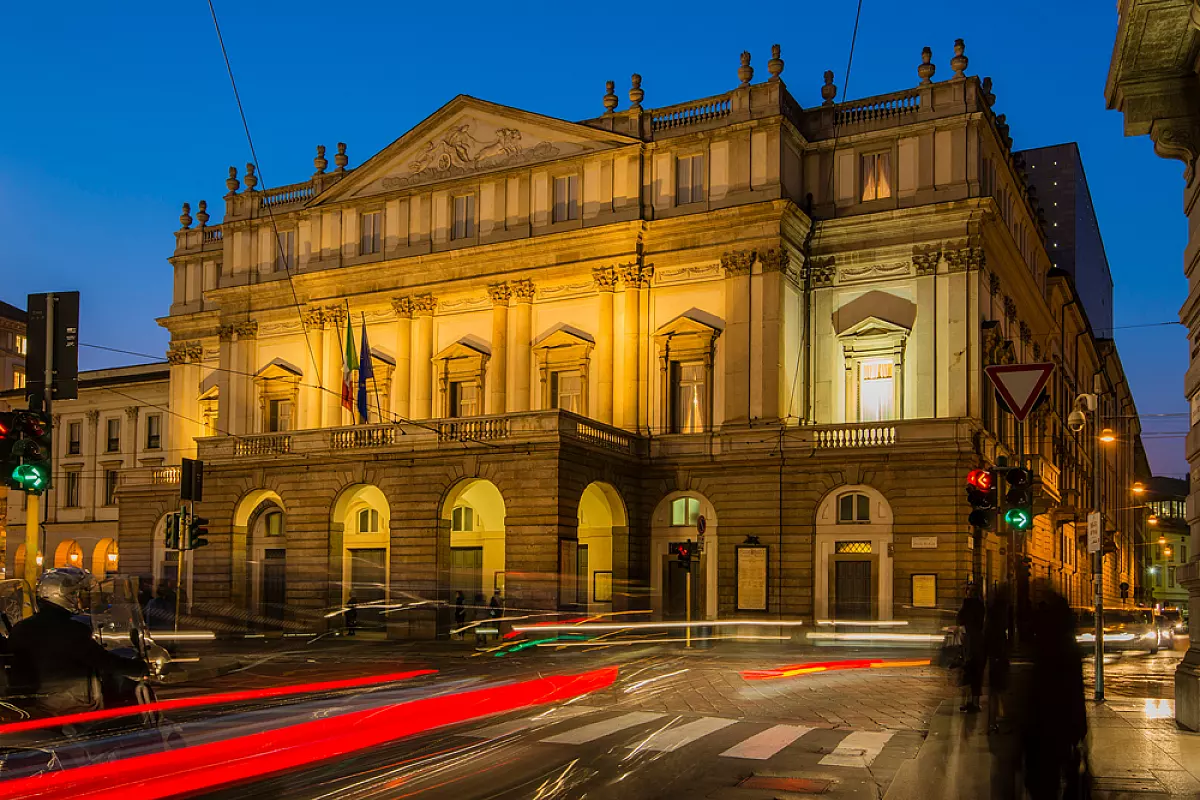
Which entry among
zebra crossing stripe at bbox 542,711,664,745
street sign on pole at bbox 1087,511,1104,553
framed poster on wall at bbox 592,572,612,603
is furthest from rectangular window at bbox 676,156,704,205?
zebra crossing stripe at bbox 542,711,664,745

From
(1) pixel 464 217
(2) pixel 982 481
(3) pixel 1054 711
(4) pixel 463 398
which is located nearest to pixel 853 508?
(4) pixel 463 398

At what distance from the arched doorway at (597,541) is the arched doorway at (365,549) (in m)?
6.70

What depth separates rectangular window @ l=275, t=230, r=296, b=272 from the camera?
49844 mm

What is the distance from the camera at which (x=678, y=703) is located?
18969mm

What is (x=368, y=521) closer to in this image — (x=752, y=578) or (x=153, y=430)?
(x=752, y=578)

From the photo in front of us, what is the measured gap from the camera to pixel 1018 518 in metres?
16.6

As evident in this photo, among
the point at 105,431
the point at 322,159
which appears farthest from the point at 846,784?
the point at 105,431

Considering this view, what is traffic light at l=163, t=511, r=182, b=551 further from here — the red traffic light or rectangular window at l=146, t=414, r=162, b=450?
rectangular window at l=146, t=414, r=162, b=450

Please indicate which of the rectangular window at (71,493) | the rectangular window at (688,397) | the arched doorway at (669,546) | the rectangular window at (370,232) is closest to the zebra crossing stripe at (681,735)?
the arched doorway at (669,546)

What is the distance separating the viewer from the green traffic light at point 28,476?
1581 cm

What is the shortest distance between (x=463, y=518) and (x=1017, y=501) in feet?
100

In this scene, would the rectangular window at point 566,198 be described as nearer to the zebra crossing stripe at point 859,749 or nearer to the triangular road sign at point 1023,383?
the triangular road sign at point 1023,383

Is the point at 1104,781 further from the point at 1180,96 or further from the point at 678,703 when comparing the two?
the point at 678,703

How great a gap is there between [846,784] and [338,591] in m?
33.8
